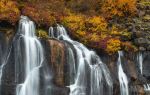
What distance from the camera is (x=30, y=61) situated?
99.9ft

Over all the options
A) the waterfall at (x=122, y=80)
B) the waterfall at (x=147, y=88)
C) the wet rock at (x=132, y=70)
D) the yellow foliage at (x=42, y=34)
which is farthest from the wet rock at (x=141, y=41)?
the yellow foliage at (x=42, y=34)

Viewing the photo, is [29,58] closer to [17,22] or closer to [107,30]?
[17,22]

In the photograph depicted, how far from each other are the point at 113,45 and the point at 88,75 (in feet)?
14.2

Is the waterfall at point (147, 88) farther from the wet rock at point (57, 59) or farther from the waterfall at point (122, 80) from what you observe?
the wet rock at point (57, 59)

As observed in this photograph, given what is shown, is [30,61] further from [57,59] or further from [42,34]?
[42,34]

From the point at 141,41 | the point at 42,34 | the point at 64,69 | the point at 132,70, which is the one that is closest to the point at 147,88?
the point at 132,70

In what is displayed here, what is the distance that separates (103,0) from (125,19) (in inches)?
109

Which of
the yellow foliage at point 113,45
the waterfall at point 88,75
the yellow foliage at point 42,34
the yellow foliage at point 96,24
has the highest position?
the yellow foliage at point 96,24

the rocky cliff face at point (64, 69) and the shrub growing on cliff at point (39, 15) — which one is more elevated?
the shrub growing on cliff at point (39, 15)

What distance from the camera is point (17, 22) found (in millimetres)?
32625

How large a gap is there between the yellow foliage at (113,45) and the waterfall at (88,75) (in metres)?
1.68

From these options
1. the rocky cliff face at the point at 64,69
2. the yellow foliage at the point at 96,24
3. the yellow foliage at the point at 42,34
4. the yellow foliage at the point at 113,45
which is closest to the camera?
the rocky cliff face at the point at 64,69

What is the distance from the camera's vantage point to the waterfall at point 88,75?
3162cm

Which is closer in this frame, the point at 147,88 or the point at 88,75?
the point at 88,75
